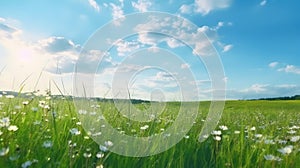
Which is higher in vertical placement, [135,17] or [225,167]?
[135,17]

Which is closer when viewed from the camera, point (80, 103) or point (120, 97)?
point (80, 103)

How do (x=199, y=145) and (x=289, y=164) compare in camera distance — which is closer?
(x=289, y=164)

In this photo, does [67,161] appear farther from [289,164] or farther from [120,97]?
[120,97]

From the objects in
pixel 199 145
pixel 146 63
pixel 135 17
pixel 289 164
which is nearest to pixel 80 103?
pixel 146 63

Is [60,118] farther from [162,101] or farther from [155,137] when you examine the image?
[162,101]

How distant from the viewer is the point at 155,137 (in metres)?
5.01

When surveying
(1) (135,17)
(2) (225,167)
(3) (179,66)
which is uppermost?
(1) (135,17)

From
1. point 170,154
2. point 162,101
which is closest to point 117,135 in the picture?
point 170,154

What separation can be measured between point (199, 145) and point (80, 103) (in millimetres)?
2372

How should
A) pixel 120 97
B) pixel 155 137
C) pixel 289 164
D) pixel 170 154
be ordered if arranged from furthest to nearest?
pixel 120 97
pixel 155 137
pixel 170 154
pixel 289 164

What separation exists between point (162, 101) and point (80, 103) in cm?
209

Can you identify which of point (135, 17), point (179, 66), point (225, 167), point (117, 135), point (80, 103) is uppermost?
point (135, 17)

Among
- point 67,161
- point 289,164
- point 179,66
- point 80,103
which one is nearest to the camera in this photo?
point 67,161

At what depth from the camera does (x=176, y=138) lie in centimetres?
528
